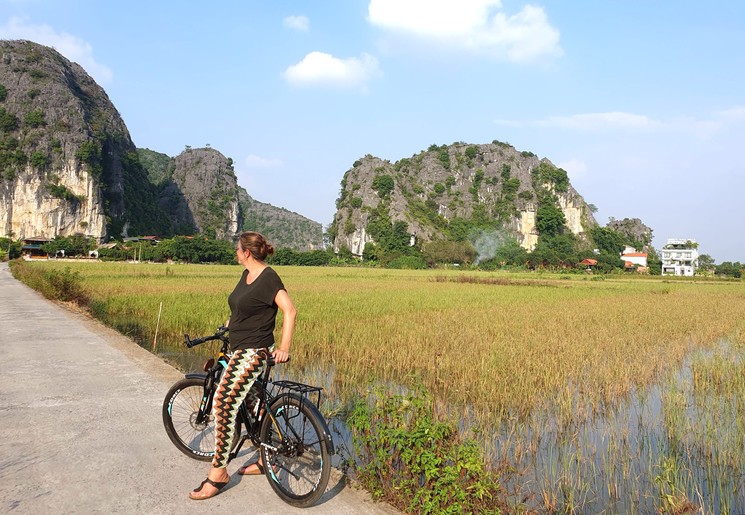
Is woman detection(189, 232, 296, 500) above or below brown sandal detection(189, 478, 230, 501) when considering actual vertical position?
above

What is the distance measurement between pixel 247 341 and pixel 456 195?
11486 centimetres

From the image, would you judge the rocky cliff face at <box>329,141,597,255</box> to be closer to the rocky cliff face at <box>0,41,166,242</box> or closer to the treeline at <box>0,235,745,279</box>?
the treeline at <box>0,235,745,279</box>

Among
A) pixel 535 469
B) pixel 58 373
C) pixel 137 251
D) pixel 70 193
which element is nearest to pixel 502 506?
pixel 535 469

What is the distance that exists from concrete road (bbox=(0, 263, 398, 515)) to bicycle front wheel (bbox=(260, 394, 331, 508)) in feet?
0.33

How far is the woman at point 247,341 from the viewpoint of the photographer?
2.80 metres

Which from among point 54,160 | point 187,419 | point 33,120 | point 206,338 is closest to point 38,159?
point 54,160

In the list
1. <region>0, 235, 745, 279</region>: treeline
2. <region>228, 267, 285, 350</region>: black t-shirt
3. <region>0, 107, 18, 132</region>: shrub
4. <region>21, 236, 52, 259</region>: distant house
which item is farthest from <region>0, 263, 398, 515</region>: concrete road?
<region>0, 107, 18, 132</region>: shrub

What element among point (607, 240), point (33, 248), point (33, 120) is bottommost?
point (33, 248)

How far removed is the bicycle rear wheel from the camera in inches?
132

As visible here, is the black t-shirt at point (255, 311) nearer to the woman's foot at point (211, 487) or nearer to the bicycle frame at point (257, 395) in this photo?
the bicycle frame at point (257, 395)

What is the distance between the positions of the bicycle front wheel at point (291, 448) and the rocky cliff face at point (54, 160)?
88498 mm

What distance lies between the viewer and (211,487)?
2.79m

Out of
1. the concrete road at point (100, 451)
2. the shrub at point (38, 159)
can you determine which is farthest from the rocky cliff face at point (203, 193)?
the concrete road at point (100, 451)

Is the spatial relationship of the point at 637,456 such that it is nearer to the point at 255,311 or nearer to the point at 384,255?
the point at 255,311
